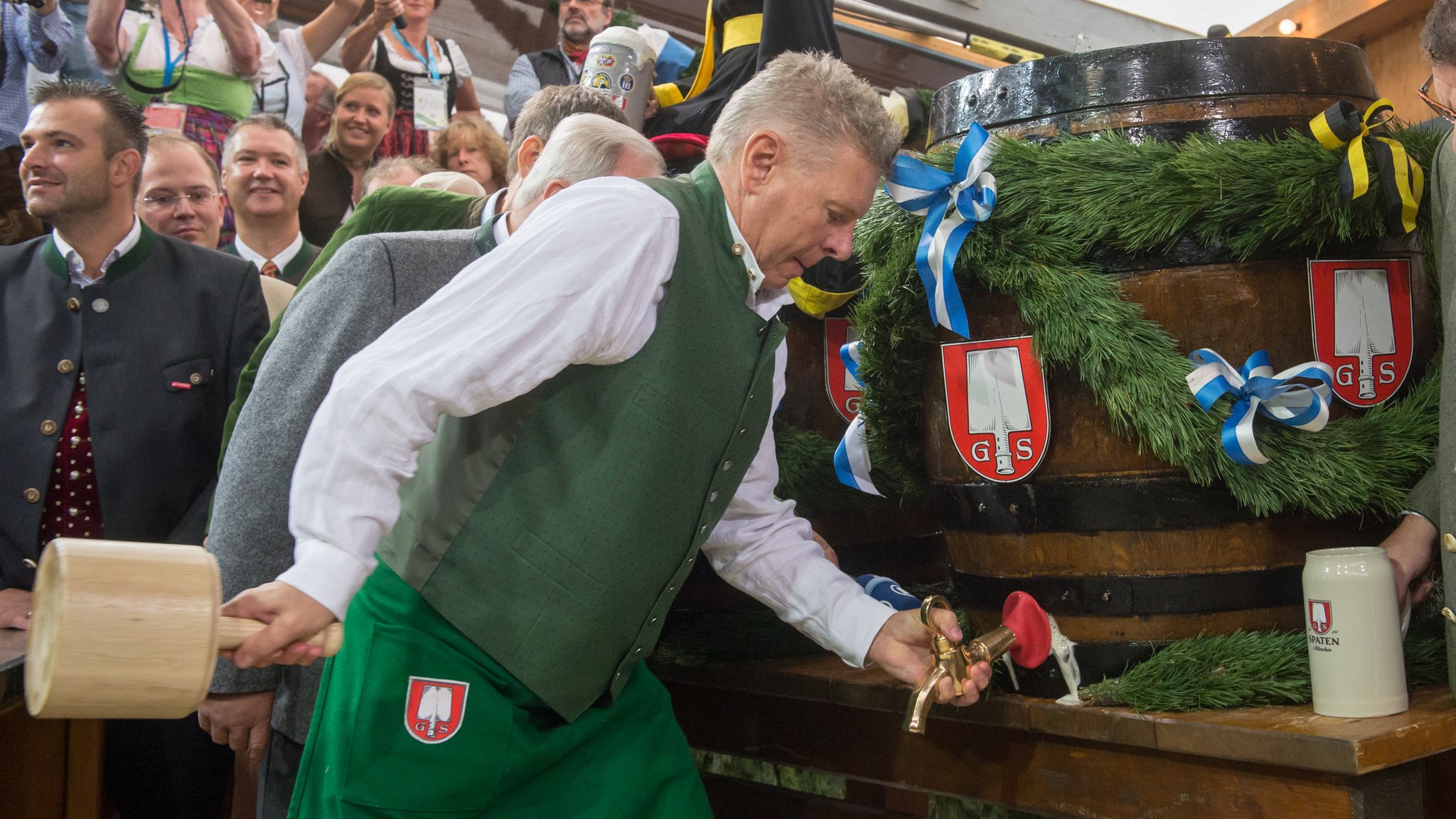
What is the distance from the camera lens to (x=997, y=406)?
1848 mm

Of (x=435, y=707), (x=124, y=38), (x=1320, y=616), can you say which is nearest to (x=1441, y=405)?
(x=1320, y=616)

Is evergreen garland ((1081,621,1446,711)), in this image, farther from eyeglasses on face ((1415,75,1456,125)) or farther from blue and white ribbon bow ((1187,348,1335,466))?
eyeglasses on face ((1415,75,1456,125))

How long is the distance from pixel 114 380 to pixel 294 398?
30.9 inches

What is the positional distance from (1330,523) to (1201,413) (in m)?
0.29

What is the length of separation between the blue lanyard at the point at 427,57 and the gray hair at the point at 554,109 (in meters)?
2.22

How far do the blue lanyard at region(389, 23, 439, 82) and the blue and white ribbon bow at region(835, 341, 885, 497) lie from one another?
120 inches

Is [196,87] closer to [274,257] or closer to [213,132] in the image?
[213,132]

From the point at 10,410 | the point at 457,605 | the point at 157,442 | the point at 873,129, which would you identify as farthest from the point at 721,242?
the point at 10,410

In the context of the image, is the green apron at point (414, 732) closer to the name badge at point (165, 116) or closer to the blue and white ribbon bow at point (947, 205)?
the blue and white ribbon bow at point (947, 205)

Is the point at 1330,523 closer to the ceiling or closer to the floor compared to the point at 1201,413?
closer to the floor

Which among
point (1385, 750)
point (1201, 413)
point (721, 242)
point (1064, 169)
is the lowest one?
point (1385, 750)

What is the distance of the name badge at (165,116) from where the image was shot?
3.84 metres

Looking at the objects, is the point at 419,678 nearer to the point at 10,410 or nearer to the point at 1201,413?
the point at 1201,413

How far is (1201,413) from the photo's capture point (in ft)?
5.60
